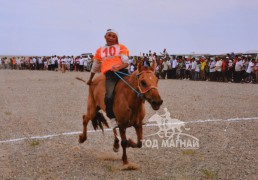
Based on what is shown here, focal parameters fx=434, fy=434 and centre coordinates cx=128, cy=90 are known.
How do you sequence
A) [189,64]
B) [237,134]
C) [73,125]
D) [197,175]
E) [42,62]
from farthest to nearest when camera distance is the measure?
[42,62] → [189,64] → [73,125] → [237,134] → [197,175]

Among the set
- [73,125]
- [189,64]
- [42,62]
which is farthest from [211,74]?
[42,62]

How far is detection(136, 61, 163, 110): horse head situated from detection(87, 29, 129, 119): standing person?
75 centimetres

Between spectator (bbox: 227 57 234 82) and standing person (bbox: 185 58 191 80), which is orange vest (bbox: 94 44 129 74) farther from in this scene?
standing person (bbox: 185 58 191 80)

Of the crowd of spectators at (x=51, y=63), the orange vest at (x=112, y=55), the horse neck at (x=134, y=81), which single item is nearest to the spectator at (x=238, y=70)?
the crowd of spectators at (x=51, y=63)

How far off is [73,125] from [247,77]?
19.2 meters

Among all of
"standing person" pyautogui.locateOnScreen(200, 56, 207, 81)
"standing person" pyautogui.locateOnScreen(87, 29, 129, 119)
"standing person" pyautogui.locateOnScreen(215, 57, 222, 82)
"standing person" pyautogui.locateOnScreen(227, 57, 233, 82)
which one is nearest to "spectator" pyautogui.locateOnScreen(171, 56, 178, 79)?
"standing person" pyautogui.locateOnScreen(200, 56, 207, 81)

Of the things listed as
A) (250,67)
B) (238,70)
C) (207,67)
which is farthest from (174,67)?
(250,67)

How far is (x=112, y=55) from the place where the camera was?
25.3 ft

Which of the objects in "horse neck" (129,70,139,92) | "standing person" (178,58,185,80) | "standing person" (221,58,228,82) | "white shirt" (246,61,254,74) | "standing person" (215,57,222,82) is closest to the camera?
"horse neck" (129,70,139,92)

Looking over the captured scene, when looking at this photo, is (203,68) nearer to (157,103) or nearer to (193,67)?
(193,67)

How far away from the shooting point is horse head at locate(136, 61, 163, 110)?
6371 mm

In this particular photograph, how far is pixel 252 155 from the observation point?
8039mm

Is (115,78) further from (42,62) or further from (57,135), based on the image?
(42,62)

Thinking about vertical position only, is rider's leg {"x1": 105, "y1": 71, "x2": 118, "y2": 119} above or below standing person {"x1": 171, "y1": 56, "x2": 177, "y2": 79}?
above
